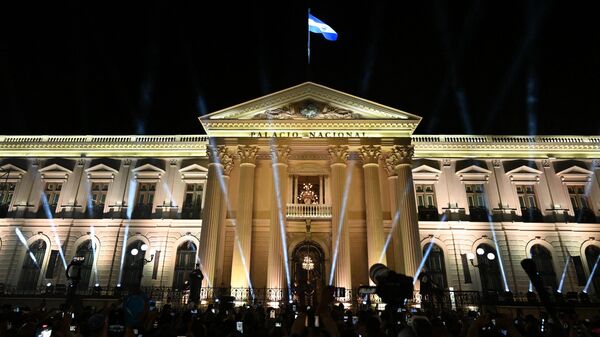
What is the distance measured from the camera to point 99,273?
84.8ft

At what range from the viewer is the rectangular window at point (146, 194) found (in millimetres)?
28047

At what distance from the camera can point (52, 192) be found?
28.5 metres

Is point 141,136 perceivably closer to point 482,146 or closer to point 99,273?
point 99,273

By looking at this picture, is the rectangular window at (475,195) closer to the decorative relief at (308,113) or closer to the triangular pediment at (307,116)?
the triangular pediment at (307,116)

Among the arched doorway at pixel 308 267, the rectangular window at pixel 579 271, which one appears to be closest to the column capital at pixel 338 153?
the arched doorway at pixel 308 267

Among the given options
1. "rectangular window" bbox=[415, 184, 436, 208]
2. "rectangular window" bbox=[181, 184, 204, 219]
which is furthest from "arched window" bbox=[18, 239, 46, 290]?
"rectangular window" bbox=[415, 184, 436, 208]

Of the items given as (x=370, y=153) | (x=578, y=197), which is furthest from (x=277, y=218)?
(x=578, y=197)

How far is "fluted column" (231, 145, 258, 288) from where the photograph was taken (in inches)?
830

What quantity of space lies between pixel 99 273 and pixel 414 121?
77.5ft

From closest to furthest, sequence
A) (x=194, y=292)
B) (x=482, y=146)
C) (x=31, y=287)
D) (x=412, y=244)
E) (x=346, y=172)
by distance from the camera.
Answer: (x=194, y=292), (x=412, y=244), (x=346, y=172), (x=31, y=287), (x=482, y=146)

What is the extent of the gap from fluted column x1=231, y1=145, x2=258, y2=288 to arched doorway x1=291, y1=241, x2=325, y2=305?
12.3 feet

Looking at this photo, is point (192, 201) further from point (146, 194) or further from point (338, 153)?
point (338, 153)

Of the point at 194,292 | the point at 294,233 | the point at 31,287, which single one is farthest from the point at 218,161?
the point at 31,287

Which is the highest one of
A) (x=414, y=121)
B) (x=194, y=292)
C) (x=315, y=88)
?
(x=315, y=88)
